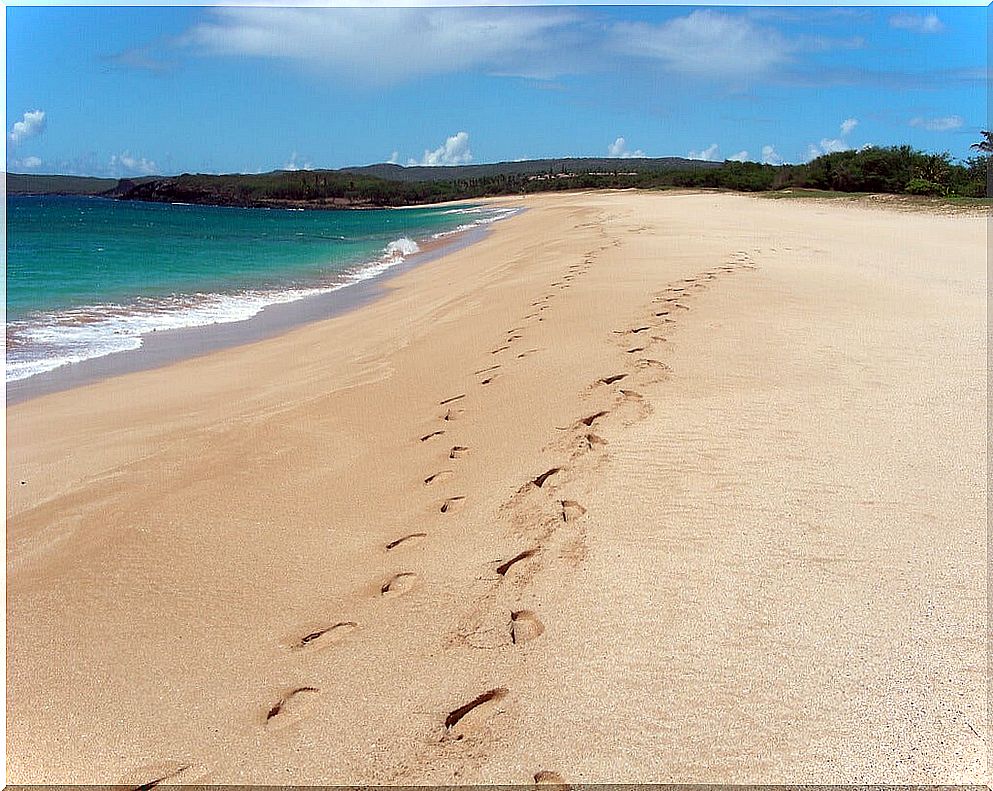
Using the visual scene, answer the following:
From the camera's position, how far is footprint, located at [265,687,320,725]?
242 centimetres

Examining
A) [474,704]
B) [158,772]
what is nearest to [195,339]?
[158,772]

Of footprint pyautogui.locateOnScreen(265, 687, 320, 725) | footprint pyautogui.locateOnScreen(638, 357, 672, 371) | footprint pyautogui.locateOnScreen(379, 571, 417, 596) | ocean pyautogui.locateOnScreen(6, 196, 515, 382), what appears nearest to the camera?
footprint pyautogui.locateOnScreen(265, 687, 320, 725)

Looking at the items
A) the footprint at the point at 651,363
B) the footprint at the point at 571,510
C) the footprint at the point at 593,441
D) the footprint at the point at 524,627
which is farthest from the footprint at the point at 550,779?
the footprint at the point at 651,363

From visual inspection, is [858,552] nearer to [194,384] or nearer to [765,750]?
[765,750]

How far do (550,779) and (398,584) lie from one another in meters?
1.14

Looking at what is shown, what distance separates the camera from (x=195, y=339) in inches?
402

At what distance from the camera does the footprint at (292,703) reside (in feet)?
7.95

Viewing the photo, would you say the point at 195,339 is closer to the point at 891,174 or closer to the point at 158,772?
the point at 158,772

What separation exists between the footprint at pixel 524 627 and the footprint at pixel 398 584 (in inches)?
18.9

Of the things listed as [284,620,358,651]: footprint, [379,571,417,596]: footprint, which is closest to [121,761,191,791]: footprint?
[284,620,358,651]: footprint

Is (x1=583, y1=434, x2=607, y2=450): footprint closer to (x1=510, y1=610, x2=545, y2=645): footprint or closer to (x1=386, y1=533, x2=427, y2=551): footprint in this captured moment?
(x1=386, y1=533, x2=427, y2=551): footprint

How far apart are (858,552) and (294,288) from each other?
14.7 meters

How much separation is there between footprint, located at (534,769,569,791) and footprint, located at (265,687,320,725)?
2.51 feet

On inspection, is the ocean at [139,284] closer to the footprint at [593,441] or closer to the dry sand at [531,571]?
the dry sand at [531,571]
